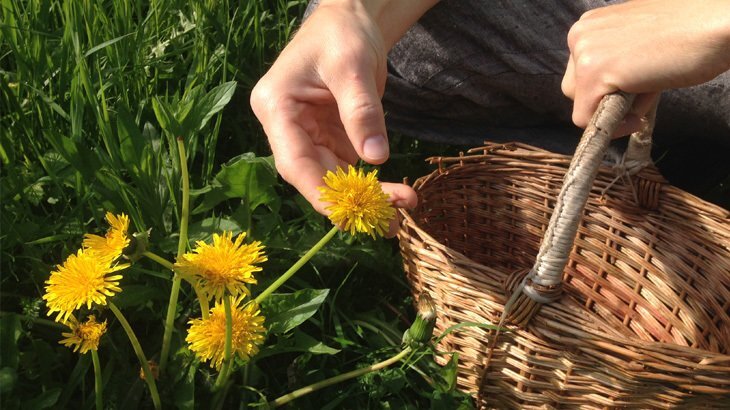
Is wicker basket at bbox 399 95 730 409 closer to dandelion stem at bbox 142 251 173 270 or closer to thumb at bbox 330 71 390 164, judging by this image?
thumb at bbox 330 71 390 164

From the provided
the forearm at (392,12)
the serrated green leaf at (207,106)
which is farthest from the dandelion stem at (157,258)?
the forearm at (392,12)

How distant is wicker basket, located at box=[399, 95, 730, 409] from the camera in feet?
2.92

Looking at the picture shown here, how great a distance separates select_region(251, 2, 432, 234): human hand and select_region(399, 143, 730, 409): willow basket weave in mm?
171

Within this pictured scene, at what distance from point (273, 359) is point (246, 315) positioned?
29 centimetres

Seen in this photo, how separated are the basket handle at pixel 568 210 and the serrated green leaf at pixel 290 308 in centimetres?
26

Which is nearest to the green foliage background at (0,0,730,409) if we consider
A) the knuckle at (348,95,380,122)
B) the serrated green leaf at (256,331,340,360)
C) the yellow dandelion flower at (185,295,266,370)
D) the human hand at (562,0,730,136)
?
the serrated green leaf at (256,331,340,360)

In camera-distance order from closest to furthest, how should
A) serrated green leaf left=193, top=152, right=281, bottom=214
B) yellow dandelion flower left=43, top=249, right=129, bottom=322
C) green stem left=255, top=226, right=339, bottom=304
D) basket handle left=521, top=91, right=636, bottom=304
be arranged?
1. yellow dandelion flower left=43, top=249, right=129, bottom=322
2. green stem left=255, top=226, right=339, bottom=304
3. basket handle left=521, top=91, right=636, bottom=304
4. serrated green leaf left=193, top=152, right=281, bottom=214

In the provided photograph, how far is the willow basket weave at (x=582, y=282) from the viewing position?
0.89 meters

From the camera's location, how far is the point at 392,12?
1.18m

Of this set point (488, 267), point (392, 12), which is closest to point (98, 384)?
point (488, 267)

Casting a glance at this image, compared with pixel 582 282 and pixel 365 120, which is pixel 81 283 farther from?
pixel 582 282

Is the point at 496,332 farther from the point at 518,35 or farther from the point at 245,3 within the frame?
the point at 245,3

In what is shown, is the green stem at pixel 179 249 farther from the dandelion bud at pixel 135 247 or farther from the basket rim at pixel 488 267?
the basket rim at pixel 488 267

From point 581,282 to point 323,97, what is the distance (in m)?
0.73
